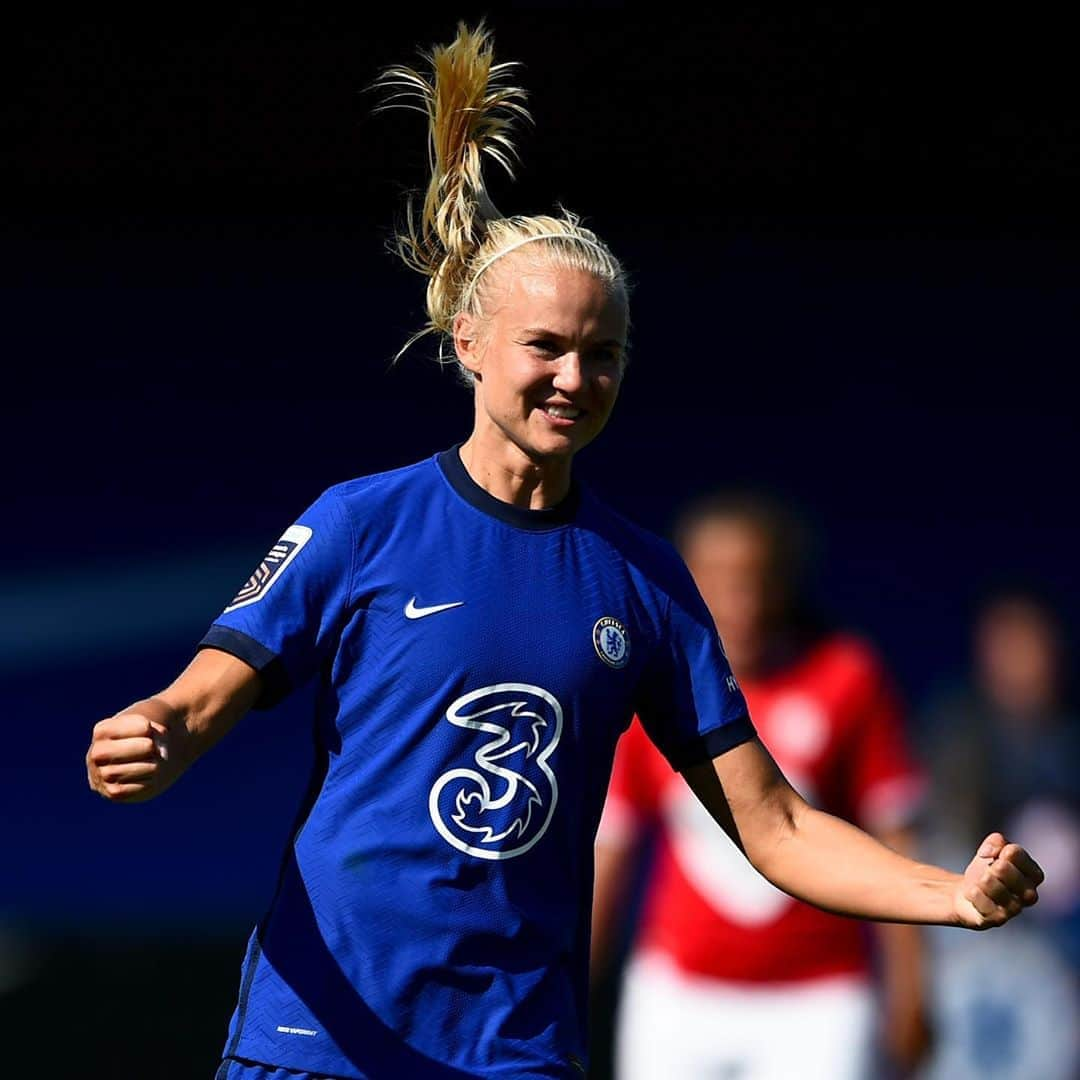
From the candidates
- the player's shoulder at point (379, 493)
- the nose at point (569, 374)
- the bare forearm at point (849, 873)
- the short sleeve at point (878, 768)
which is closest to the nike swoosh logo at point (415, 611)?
the player's shoulder at point (379, 493)

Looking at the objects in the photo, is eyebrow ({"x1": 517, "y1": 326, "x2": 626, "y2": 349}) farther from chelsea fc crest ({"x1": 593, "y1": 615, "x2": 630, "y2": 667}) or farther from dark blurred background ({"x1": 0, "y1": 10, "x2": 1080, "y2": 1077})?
dark blurred background ({"x1": 0, "y1": 10, "x2": 1080, "y2": 1077})

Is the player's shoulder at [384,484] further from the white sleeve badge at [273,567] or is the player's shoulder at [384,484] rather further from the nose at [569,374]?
the nose at [569,374]

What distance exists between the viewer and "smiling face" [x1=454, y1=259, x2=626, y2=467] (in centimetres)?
318

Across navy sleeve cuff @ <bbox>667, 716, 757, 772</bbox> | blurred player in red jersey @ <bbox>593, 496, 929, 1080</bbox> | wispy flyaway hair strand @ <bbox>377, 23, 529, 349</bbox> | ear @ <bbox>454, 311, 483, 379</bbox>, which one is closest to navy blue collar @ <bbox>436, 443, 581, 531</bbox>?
ear @ <bbox>454, 311, 483, 379</bbox>

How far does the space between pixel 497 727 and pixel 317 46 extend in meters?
4.21

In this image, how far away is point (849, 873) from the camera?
3.27 metres

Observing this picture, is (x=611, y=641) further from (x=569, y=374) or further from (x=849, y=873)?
(x=849, y=873)

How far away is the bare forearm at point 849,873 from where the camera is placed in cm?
314

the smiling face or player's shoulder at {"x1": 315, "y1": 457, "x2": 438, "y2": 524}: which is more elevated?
the smiling face

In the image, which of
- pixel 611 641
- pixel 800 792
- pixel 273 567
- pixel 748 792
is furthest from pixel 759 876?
pixel 273 567

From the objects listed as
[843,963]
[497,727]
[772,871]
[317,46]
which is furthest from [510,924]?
[317,46]

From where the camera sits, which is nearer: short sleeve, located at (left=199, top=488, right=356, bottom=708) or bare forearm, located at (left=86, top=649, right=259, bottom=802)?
bare forearm, located at (left=86, top=649, right=259, bottom=802)

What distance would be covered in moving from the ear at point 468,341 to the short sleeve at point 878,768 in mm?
2337

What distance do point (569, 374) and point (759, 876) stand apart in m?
2.47
